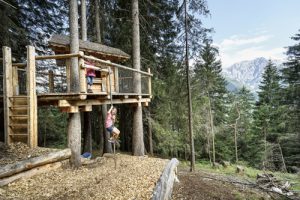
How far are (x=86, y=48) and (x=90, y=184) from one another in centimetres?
572

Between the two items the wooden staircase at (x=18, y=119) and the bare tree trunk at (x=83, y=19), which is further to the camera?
the bare tree trunk at (x=83, y=19)

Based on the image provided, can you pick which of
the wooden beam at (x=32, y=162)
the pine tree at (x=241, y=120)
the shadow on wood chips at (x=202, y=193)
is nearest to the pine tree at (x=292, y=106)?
the pine tree at (x=241, y=120)

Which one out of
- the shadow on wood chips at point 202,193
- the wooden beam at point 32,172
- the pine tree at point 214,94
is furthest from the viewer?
the pine tree at point 214,94

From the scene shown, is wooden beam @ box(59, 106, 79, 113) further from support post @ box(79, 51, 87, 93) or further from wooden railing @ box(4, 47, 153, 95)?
support post @ box(79, 51, 87, 93)

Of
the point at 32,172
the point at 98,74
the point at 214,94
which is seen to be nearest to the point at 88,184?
the point at 32,172

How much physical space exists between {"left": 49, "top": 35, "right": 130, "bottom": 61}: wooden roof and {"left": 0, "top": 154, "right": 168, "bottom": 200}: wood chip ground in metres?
4.70

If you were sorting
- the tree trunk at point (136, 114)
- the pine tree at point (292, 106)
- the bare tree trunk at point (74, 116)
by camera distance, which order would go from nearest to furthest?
the bare tree trunk at point (74, 116)
the tree trunk at point (136, 114)
the pine tree at point (292, 106)

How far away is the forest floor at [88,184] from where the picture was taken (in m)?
5.32

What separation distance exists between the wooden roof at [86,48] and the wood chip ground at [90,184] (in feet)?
15.4

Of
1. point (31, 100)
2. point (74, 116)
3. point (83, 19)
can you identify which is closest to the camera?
point (31, 100)

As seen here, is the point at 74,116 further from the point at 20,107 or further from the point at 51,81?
the point at 51,81

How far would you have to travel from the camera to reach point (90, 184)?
6.24 m

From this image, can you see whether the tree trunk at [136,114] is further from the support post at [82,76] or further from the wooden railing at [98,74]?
the support post at [82,76]

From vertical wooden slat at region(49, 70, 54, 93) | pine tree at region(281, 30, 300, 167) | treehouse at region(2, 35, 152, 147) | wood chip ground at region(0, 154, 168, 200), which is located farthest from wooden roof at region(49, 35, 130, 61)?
pine tree at region(281, 30, 300, 167)
